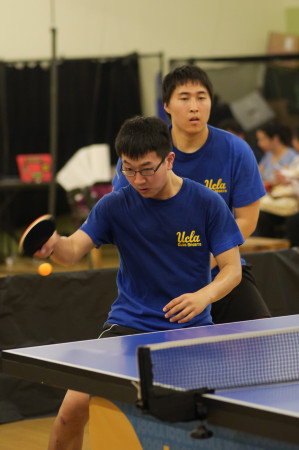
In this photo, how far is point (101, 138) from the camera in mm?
11094

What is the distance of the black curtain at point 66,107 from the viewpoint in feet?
34.3

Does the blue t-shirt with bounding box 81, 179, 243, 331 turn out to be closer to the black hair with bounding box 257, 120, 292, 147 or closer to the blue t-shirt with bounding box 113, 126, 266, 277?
the blue t-shirt with bounding box 113, 126, 266, 277

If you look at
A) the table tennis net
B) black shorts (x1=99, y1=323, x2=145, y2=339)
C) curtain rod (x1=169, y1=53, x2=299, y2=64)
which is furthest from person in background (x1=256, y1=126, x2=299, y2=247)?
the table tennis net

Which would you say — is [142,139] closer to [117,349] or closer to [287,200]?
[117,349]

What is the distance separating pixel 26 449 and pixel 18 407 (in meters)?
0.53

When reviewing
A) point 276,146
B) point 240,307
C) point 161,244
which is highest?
point 161,244

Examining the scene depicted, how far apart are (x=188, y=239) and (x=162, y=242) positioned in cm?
9

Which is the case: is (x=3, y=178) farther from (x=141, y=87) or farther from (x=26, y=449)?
(x=26, y=449)

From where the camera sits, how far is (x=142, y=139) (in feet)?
9.04

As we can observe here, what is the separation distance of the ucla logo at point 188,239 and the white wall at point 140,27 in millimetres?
7850

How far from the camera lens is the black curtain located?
1045 cm

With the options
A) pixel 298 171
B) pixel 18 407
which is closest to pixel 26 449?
pixel 18 407

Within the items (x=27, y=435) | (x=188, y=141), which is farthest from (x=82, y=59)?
(x=188, y=141)

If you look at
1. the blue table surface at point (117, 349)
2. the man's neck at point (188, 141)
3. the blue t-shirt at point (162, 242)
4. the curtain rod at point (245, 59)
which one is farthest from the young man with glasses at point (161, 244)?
the curtain rod at point (245, 59)
